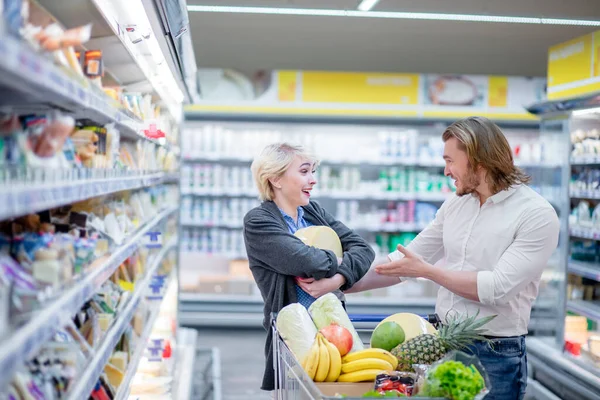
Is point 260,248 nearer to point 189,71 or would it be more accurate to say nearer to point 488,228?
point 488,228

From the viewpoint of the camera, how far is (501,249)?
8.02 feet

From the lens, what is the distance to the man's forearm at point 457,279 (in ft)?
7.68

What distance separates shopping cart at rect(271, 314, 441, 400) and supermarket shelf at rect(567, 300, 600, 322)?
277 centimetres

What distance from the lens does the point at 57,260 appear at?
1.67m

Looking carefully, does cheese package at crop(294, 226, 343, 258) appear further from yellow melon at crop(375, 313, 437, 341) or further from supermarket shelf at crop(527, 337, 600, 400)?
supermarket shelf at crop(527, 337, 600, 400)

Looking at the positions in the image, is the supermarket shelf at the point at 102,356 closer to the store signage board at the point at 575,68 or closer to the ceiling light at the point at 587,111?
the ceiling light at the point at 587,111

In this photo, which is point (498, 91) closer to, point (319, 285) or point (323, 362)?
point (319, 285)

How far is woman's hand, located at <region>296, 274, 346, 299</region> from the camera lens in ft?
8.29

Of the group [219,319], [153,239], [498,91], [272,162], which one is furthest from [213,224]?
[272,162]

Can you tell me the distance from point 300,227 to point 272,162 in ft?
1.02

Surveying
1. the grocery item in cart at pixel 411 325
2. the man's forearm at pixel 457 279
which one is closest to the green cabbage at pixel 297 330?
the grocery item in cart at pixel 411 325

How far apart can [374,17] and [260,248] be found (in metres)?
3.52

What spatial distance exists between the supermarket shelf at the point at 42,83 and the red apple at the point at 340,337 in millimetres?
927

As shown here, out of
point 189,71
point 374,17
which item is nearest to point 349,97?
point 374,17
